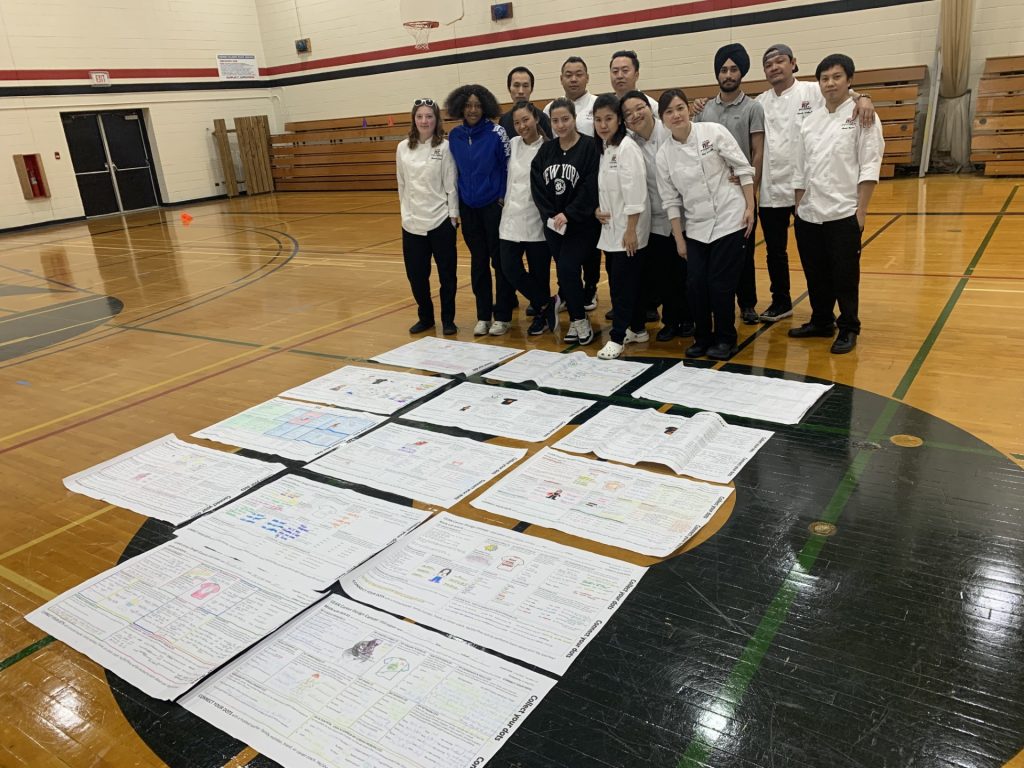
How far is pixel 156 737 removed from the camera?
6.15ft

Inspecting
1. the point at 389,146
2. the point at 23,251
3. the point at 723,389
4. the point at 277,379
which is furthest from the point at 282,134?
the point at 723,389

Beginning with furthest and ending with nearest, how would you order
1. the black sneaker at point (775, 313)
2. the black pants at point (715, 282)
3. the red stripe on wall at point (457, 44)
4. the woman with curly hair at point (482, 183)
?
the red stripe on wall at point (457, 44) → the black sneaker at point (775, 313) → the woman with curly hair at point (482, 183) → the black pants at point (715, 282)

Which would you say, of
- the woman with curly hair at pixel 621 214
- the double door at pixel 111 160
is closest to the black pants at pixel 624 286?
the woman with curly hair at pixel 621 214

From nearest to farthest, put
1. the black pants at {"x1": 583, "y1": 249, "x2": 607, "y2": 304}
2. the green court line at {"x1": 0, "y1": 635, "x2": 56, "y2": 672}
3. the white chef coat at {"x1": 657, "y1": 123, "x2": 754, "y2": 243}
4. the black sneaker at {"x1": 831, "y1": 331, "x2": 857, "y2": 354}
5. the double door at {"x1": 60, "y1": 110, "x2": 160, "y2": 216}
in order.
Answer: the green court line at {"x1": 0, "y1": 635, "x2": 56, "y2": 672}, the white chef coat at {"x1": 657, "y1": 123, "x2": 754, "y2": 243}, the black sneaker at {"x1": 831, "y1": 331, "x2": 857, "y2": 354}, the black pants at {"x1": 583, "y1": 249, "x2": 607, "y2": 304}, the double door at {"x1": 60, "y1": 110, "x2": 160, "y2": 216}

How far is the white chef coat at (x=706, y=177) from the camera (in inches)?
147

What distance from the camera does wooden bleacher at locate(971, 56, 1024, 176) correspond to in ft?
30.0

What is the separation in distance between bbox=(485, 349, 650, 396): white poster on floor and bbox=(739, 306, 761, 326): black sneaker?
972 millimetres

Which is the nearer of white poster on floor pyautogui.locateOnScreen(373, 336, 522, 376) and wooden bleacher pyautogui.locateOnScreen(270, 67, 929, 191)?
white poster on floor pyautogui.locateOnScreen(373, 336, 522, 376)

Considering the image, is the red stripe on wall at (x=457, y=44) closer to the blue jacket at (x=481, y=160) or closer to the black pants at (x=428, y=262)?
the blue jacket at (x=481, y=160)

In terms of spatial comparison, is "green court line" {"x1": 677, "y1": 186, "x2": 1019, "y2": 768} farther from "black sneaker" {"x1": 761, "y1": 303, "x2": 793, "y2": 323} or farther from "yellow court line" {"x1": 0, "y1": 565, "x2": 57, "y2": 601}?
"yellow court line" {"x1": 0, "y1": 565, "x2": 57, "y2": 601}

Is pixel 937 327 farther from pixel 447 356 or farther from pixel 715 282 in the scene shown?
pixel 447 356

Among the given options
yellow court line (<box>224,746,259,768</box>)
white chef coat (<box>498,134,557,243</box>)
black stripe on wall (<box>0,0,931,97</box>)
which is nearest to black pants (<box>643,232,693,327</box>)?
white chef coat (<box>498,134,557,243</box>)

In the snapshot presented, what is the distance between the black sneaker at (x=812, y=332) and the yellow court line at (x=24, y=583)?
3.84 metres

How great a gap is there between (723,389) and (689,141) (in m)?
1.30
